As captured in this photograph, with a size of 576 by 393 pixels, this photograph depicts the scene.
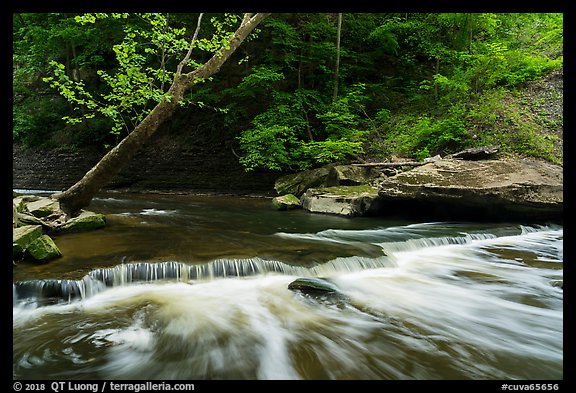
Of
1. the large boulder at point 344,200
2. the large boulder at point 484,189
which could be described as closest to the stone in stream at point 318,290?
the large boulder at point 484,189

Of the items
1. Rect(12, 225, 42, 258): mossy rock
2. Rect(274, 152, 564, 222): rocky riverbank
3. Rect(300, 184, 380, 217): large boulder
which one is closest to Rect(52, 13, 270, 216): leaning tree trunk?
Rect(12, 225, 42, 258): mossy rock

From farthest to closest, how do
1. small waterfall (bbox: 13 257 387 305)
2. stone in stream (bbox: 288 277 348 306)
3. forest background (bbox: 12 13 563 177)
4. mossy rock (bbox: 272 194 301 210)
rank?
forest background (bbox: 12 13 563 177) → mossy rock (bbox: 272 194 301 210) → stone in stream (bbox: 288 277 348 306) → small waterfall (bbox: 13 257 387 305)

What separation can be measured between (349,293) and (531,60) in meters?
13.6

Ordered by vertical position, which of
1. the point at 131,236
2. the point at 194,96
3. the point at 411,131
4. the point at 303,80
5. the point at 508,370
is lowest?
the point at 508,370

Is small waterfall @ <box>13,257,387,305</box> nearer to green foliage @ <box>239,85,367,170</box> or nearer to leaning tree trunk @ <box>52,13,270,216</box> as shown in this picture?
leaning tree trunk @ <box>52,13,270,216</box>

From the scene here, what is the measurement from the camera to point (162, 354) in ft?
9.70

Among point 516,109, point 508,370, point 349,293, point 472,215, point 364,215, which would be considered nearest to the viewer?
point 508,370

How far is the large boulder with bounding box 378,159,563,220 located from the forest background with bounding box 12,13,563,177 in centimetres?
185

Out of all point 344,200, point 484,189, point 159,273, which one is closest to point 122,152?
point 159,273

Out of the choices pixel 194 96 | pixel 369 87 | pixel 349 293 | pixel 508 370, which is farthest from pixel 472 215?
pixel 194 96

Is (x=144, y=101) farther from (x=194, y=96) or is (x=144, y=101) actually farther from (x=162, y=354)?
(x=194, y=96)

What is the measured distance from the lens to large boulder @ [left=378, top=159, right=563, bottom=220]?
8.17 metres

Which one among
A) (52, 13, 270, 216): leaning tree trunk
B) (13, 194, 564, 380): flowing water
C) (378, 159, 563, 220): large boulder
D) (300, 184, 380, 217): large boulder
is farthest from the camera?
(300, 184, 380, 217): large boulder

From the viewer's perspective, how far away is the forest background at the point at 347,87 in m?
11.4
